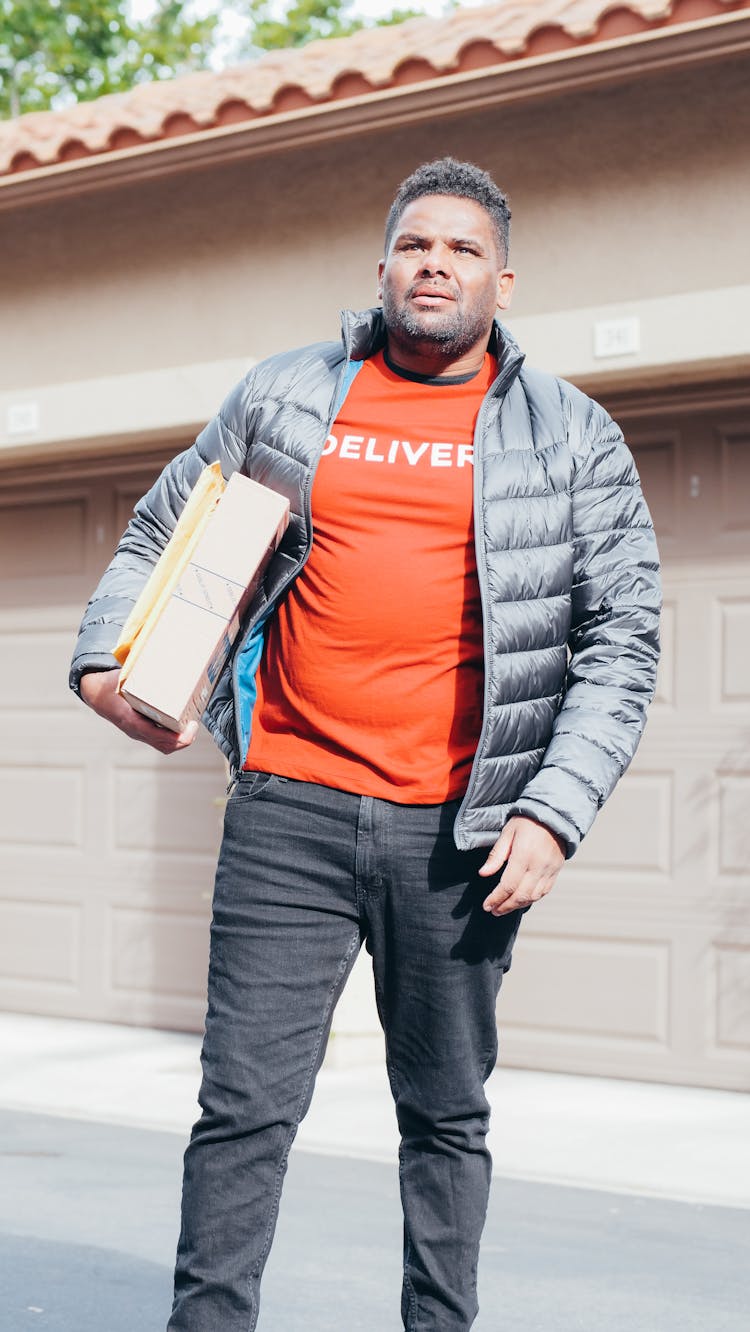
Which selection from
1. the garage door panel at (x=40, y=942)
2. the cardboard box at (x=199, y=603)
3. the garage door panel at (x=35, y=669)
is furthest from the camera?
the garage door panel at (x=35, y=669)

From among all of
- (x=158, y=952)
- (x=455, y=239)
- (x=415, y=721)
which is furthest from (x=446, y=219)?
(x=158, y=952)

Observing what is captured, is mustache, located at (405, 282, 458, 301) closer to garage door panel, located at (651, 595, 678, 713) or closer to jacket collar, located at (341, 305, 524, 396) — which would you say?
jacket collar, located at (341, 305, 524, 396)

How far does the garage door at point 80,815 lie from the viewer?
8.47m

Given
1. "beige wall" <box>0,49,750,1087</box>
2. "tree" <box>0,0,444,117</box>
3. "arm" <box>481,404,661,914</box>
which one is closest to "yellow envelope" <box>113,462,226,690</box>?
"arm" <box>481,404,661,914</box>

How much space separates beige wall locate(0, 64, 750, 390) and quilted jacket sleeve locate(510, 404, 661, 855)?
3784mm

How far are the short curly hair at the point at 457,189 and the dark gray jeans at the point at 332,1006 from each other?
3.13 feet

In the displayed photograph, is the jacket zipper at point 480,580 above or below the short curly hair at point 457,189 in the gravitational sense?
below

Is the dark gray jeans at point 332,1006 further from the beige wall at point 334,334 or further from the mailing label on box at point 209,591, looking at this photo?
the beige wall at point 334,334

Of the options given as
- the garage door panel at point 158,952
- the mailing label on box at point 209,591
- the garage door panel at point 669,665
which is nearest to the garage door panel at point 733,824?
the garage door panel at point 669,665

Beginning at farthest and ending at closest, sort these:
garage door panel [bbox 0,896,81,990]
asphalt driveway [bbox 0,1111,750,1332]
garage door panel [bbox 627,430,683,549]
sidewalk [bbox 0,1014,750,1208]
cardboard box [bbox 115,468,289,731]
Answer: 1. garage door panel [bbox 0,896,81,990]
2. garage door panel [bbox 627,430,683,549]
3. sidewalk [bbox 0,1014,750,1208]
4. asphalt driveway [bbox 0,1111,750,1332]
5. cardboard box [bbox 115,468,289,731]

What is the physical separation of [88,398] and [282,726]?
18.6 feet

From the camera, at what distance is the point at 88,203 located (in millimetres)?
8391

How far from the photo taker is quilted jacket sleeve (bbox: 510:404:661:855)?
282 cm

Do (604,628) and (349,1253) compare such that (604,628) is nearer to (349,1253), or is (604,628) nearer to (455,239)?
(455,239)
